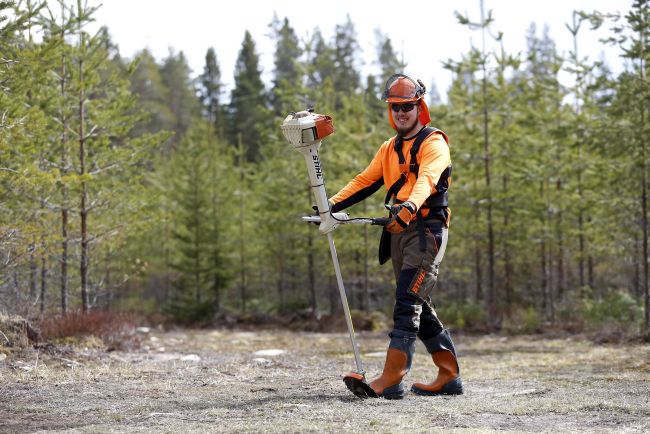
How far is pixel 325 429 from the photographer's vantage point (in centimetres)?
442

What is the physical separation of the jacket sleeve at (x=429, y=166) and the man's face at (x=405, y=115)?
23 centimetres

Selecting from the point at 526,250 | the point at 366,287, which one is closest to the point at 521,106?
the point at 526,250

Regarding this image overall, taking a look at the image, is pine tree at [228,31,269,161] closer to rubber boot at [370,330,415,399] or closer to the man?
the man

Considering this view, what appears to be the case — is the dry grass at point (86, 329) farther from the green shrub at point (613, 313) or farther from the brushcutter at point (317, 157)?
the green shrub at point (613, 313)

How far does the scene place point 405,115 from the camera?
20.6ft

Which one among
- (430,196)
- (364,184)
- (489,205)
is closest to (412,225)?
(430,196)

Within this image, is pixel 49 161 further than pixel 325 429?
Yes

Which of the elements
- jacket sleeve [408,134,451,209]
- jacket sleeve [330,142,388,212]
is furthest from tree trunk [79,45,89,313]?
jacket sleeve [408,134,451,209]

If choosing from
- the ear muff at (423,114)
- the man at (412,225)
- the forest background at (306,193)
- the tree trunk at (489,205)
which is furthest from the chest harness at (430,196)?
the tree trunk at (489,205)

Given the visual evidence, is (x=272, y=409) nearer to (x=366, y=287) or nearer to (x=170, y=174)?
(x=366, y=287)

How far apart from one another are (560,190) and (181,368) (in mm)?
15575

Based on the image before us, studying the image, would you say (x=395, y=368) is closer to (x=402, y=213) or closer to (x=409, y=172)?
(x=402, y=213)

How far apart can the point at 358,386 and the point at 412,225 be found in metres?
1.37

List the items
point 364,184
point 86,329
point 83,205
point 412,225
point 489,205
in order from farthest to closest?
point 489,205
point 83,205
point 86,329
point 364,184
point 412,225
